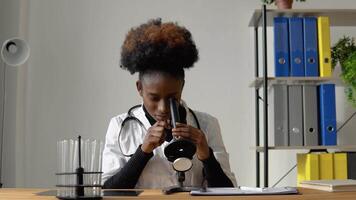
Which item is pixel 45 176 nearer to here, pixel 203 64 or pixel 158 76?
pixel 203 64

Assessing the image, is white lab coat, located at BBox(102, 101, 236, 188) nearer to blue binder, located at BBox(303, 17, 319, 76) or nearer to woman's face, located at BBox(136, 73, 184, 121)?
woman's face, located at BBox(136, 73, 184, 121)

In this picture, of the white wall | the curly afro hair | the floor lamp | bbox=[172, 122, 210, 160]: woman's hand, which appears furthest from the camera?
the white wall

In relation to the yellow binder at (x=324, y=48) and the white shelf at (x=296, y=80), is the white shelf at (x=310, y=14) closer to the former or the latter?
the yellow binder at (x=324, y=48)

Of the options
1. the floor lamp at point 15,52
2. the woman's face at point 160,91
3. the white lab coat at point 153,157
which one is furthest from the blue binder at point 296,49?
the floor lamp at point 15,52

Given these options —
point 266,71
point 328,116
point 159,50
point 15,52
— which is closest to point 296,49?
point 266,71

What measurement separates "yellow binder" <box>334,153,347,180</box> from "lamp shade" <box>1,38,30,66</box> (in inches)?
65.8

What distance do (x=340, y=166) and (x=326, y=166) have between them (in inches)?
2.9

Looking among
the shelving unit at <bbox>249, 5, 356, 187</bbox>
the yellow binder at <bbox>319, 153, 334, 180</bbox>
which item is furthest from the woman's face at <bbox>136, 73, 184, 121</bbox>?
the yellow binder at <bbox>319, 153, 334, 180</bbox>

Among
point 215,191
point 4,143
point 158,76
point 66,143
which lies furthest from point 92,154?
point 4,143

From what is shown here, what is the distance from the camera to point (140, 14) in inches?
109

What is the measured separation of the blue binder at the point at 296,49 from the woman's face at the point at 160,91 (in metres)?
0.98

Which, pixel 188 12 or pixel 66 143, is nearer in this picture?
pixel 66 143

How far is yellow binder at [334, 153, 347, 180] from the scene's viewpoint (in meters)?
2.42

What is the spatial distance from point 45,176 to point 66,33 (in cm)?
81
